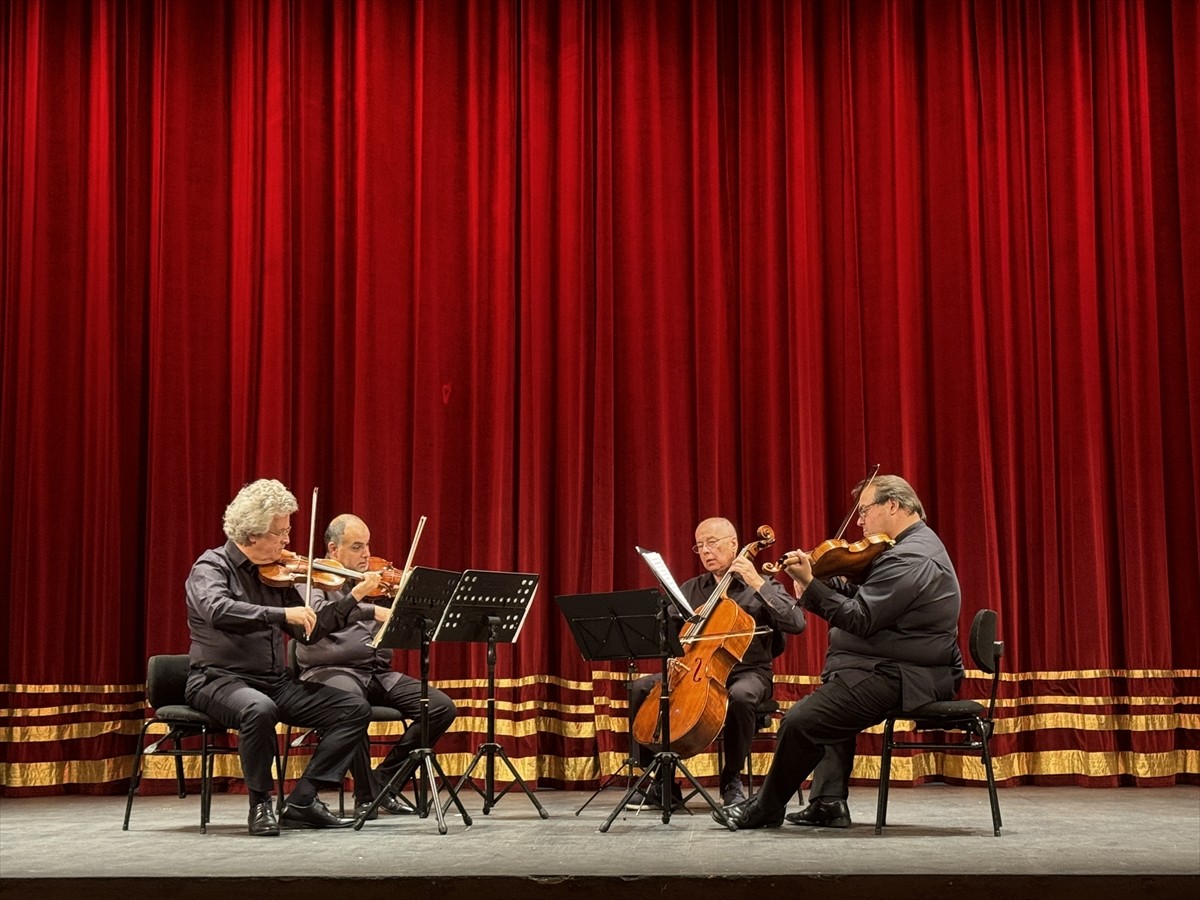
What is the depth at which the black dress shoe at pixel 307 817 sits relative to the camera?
5.70m

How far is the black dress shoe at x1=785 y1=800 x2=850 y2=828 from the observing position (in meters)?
5.68

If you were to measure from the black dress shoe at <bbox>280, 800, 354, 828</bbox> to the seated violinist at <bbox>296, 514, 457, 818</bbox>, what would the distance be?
0.52m

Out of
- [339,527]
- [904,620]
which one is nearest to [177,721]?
[339,527]

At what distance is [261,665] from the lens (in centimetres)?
586

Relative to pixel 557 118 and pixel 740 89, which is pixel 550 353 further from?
pixel 740 89

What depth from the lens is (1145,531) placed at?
25.0 feet

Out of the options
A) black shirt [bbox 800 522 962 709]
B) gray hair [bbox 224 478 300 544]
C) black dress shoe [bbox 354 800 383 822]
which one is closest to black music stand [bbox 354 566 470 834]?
black dress shoe [bbox 354 800 383 822]

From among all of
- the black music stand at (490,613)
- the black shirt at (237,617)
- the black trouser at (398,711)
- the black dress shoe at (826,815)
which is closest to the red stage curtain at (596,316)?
the black trouser at (398,711)

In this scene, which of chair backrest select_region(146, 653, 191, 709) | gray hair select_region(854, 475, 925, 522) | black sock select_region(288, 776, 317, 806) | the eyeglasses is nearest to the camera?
black sock select_region(288, 776, 317, 806)

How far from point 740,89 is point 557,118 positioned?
3.48 ft

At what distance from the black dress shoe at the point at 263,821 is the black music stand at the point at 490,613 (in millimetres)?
762

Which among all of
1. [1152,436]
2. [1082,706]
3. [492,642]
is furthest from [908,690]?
[1152,436]

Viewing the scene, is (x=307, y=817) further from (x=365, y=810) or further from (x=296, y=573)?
(x=296, y=573)

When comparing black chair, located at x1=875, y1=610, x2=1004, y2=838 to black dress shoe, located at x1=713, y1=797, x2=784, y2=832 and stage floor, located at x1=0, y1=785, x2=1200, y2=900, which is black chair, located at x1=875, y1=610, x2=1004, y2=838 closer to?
stage floor, located at x1=0, y1=785, x2=1200, y2=900
